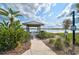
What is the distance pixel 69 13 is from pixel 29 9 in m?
0.49

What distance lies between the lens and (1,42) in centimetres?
208

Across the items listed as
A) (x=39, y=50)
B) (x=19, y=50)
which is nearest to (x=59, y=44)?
(x=39, y=50)

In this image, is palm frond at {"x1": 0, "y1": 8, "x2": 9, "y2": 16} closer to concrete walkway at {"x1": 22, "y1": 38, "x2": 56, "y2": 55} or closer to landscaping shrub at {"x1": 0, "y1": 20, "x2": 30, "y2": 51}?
landscaping shrub at {"x1": 0, "y1": 20, "x2": 30, "y2": 51}

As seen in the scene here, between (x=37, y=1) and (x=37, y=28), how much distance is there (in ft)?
1.08

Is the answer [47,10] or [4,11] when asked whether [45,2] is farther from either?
[4,11]

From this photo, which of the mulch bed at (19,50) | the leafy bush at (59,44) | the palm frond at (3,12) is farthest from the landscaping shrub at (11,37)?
the leafy bush at (59,44)

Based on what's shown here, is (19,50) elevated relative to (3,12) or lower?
lower

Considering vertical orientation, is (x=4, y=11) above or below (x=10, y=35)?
above

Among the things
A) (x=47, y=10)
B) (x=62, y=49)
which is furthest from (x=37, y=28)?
(x=62, y=49)

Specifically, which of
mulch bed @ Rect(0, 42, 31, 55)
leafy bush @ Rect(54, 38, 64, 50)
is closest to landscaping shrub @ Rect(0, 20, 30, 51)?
mulch bed @ Rect(0, 42, 31, 55)

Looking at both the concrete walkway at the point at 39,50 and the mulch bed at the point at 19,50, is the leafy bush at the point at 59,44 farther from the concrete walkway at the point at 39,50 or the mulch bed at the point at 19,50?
the mulch bed at the point at 19,50

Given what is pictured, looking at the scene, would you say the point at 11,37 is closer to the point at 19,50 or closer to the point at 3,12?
the point at 19,50
